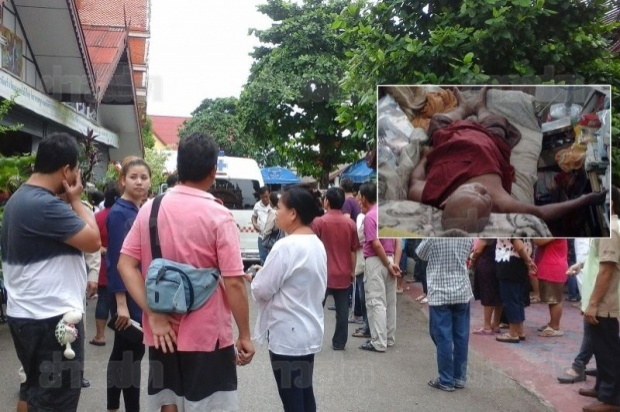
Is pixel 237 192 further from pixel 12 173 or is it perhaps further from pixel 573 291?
pixel 12 173

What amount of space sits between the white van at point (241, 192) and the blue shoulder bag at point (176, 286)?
12474 mm

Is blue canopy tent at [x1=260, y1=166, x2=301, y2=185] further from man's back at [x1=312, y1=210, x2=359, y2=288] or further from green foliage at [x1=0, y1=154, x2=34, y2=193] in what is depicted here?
green foliage at [x1=0, y1=154, x2=34, y2=193]

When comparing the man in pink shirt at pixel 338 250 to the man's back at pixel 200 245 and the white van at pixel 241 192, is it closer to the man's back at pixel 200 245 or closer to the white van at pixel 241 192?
the man's back at pixel 200 245

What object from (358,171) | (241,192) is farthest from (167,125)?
(241,192)

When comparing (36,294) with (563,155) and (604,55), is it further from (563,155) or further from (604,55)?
(604,55)

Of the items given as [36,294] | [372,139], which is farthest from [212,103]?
[36,294]

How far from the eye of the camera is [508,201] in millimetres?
4723

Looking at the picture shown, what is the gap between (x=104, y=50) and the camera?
17.4 metres

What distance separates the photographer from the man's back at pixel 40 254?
3.47m

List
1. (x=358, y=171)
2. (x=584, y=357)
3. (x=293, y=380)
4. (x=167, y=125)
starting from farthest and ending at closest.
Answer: (x=167, y=125)
(x=358, y=171)
(x=584, y=357)
(x=293, y=380)

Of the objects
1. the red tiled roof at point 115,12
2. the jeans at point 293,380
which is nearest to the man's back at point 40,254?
the jeans at point 293,380

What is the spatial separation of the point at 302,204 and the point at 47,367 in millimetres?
1762

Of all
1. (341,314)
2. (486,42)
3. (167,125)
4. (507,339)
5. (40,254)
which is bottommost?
(507,339)

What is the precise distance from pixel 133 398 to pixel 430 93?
9.70 ft
